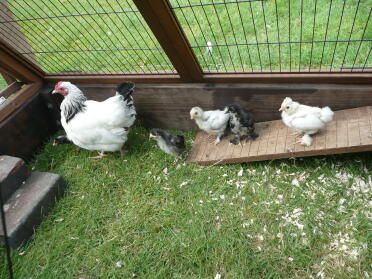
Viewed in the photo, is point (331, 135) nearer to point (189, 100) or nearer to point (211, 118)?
point (211, 118)

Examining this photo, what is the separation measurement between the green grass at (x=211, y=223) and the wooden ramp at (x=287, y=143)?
146mm

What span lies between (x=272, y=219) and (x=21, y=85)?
10.3 feet

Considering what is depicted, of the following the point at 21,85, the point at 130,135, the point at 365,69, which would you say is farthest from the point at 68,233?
A: the point at 365,69

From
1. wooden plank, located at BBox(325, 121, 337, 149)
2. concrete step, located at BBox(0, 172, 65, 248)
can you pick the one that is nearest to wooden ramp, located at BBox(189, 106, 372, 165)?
wooden plank, located at BBox(325, 121, 337, 149)

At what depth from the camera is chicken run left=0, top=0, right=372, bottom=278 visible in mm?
2742

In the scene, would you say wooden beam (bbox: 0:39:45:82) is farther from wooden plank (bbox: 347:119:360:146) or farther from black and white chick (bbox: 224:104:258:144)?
wooden plank (bbox: 347:119:360:146)

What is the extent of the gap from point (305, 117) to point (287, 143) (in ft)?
0.99

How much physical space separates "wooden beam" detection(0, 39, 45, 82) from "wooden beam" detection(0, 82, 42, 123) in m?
0.09

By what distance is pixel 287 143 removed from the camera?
291 centimetres

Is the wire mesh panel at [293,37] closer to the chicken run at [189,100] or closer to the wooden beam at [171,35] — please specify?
the chicken run at [189,100]

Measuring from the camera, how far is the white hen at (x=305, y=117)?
2.71m

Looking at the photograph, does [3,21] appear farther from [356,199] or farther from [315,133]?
[356,199]

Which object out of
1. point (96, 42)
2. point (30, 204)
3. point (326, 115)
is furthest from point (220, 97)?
point (30, 204)

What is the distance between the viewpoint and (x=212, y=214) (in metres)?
2.80
